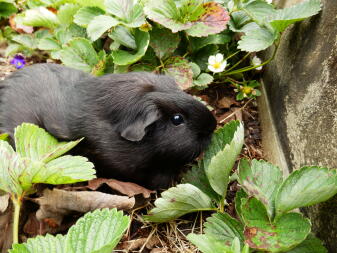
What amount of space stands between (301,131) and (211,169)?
526 mm

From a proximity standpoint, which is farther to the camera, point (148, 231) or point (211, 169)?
point (148, 231)

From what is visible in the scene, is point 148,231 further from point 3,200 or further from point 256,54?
point 256,54

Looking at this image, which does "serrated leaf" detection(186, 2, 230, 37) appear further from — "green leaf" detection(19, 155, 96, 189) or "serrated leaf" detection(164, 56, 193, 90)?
"green leaf" detection(19, 155, 96, 189)

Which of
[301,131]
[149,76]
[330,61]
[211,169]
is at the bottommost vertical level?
[211,169]

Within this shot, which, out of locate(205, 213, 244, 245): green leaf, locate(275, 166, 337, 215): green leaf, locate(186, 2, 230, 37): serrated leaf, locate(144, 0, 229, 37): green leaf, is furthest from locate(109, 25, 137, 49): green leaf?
locate(275, 166, 337, 215): green leaf

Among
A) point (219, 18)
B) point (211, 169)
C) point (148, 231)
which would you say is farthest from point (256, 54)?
point (148, 231)

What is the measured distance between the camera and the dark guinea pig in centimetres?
192

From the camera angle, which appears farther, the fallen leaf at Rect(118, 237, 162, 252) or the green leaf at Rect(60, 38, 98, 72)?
the green leaf at Rect(60, 38, 98, 72)

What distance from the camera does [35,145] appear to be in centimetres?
173

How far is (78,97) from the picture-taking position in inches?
79.9

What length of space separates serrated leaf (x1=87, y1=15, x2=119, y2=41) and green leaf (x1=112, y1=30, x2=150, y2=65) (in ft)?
0.53

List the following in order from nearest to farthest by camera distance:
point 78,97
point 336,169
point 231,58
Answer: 1. point 336,169
2. point 78,97
3. point 231,58

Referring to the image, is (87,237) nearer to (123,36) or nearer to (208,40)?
(123,36)

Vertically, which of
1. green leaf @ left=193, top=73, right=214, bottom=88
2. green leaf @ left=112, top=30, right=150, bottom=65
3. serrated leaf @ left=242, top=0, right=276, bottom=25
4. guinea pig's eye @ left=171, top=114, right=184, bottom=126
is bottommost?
guinea pig's eye @ left=171, top=114, right=184, bottom=126
